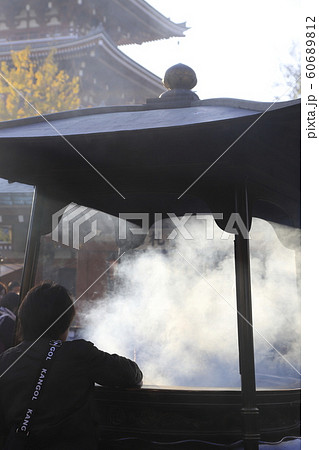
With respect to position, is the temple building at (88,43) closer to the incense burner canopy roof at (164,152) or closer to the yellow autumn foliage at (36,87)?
the yellow autumn foliage at (36,87)

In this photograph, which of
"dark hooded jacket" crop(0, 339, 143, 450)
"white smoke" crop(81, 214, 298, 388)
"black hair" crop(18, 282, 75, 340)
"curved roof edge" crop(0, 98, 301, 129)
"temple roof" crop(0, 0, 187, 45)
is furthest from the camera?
"temple roof" crop(0, 0, 187, 45)

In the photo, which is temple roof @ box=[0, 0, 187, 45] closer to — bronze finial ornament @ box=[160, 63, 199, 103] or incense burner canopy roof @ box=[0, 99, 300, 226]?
bronze finial ornament @ box=[160, 63, 199, 103]

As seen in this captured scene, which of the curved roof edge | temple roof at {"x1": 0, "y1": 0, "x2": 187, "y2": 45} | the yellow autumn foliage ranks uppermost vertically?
temple roof at {"x1": 0, "y1": 0, "x2": 187, "y2": 45}

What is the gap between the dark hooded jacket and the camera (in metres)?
1.86

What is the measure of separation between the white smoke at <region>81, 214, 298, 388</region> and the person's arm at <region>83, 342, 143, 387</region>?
1291 mm

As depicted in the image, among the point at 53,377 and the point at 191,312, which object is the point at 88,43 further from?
the point at 53,377

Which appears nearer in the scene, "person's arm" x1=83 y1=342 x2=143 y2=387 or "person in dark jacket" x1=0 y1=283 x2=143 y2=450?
"person in dark jacket" x1=0 y1=283 x2=143 y2=450

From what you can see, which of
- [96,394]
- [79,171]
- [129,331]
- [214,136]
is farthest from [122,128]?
[129,331]

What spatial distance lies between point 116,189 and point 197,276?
208 cm

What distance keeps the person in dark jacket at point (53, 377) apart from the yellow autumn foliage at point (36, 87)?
53.9 feet

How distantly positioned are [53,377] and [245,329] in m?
1.02

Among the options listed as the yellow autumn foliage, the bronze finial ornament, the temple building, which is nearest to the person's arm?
the bronze finial ornament

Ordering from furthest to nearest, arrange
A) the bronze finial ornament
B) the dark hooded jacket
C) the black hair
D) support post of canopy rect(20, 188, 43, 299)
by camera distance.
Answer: the bronze finial ornament < support post of canopy rect(20, 188, 43, 299) < the black hair < the dark hooded jacket

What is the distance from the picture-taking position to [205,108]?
2850mm
